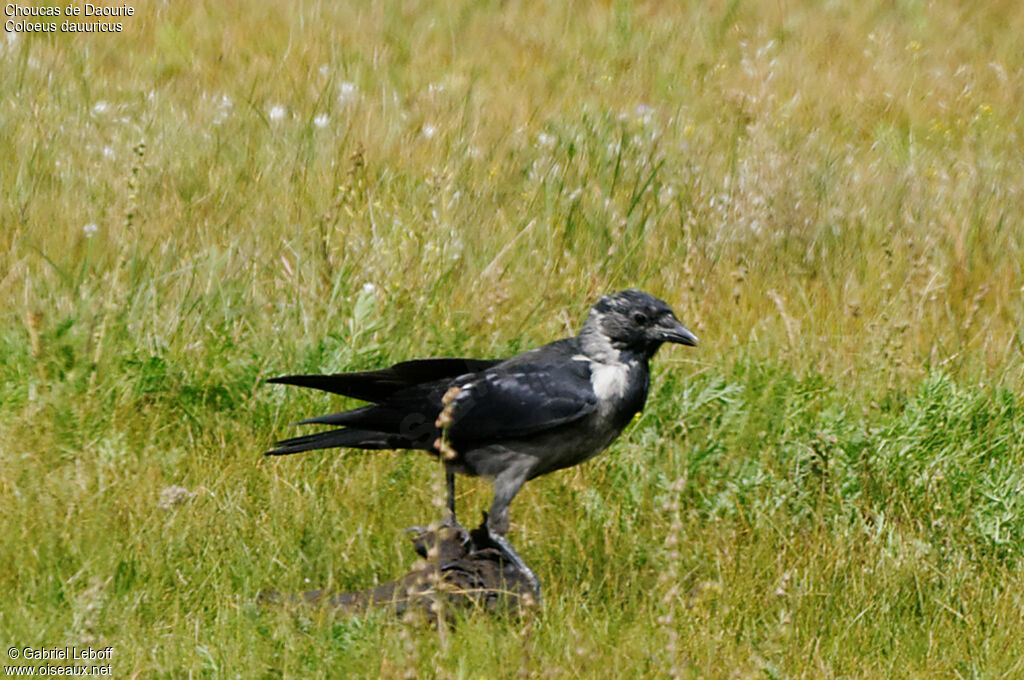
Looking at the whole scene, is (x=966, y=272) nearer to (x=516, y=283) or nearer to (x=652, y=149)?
(x=652, y=149)

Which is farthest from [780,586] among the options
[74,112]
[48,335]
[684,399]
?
[74,112]

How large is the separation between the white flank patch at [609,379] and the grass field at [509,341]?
38 cm

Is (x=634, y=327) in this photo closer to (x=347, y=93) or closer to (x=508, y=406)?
(x=508, y=406)

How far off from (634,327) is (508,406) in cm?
52

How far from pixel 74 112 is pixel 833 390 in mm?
4535

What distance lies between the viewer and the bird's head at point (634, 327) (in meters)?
4.50

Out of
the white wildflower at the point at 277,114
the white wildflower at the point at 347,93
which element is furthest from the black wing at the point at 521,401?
the white wildflower at the point at 347,93

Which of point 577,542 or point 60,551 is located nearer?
point 60,551

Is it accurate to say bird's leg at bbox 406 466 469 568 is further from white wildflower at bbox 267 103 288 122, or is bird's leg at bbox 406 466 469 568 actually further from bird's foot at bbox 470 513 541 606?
white wildflower at bbox 267 103 288 122

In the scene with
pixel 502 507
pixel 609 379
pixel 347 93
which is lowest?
pixel 502 507

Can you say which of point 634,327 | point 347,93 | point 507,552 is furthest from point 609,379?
point 347,93

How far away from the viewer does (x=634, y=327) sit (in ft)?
14.8

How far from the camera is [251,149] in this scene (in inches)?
279

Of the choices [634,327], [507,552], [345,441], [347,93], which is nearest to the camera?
[507,552]
